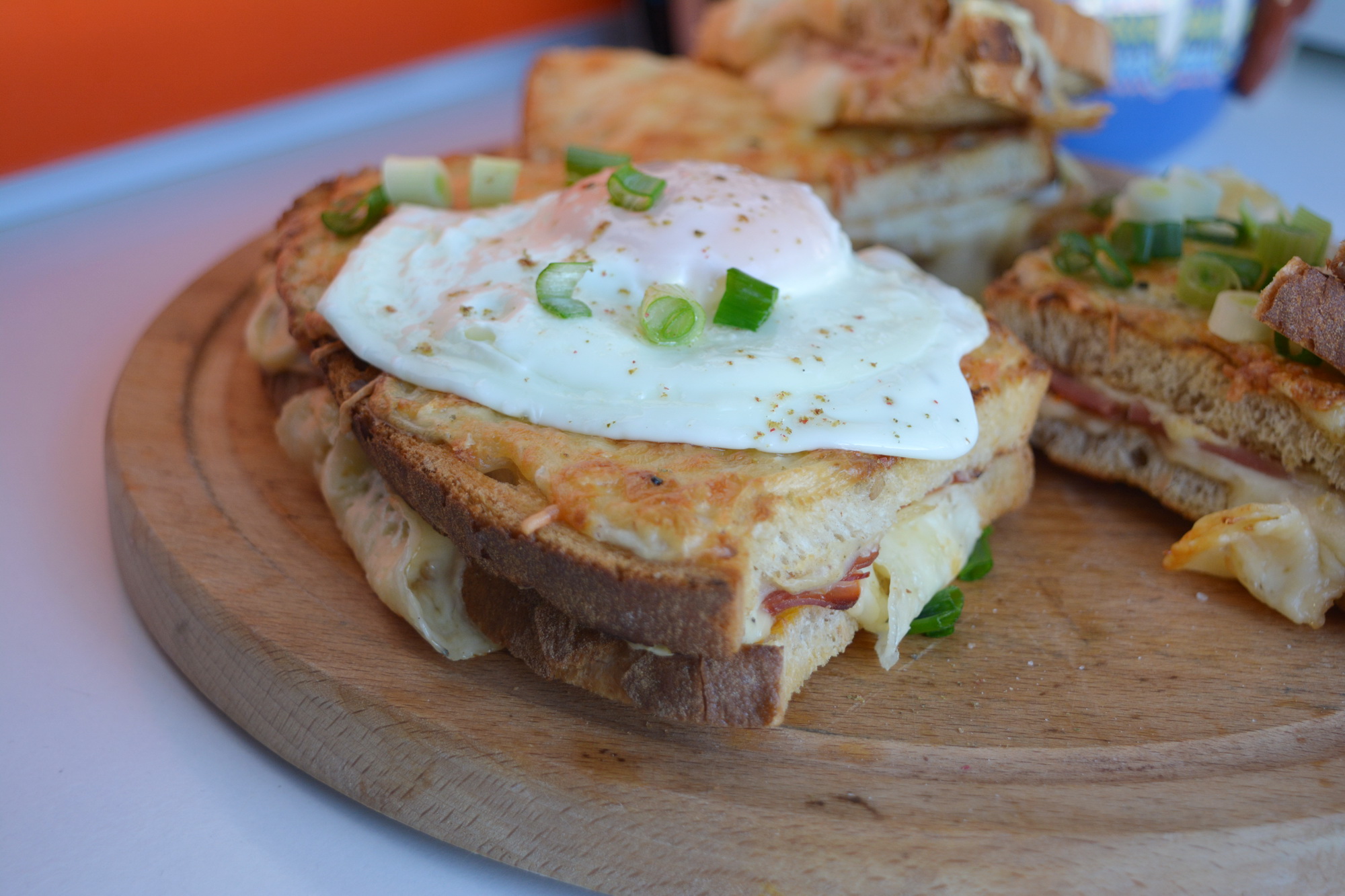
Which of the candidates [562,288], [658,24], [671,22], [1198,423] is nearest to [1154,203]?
[1198,423]

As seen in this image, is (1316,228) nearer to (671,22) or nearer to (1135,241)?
(1135,241)

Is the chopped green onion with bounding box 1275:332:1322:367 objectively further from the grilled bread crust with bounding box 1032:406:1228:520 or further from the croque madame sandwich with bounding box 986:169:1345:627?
the grilled bread crust with bounding box 1032:406:1228:520

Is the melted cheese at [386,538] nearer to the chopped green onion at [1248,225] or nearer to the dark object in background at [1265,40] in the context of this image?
the chopped green onion at [1248,225]

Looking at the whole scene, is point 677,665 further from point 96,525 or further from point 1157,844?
point 96,525

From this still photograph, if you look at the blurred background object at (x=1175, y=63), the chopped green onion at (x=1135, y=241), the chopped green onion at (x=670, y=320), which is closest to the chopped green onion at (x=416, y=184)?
the chopped green onion at (x=670, y=320)

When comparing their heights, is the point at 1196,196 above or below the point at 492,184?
below

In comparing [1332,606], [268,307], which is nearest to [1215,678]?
[1332,606]

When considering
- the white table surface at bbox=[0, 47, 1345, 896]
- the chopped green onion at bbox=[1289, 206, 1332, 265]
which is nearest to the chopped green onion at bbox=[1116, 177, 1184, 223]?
the chopped green onion at bbox=[1289, 206, 1332, 265]
